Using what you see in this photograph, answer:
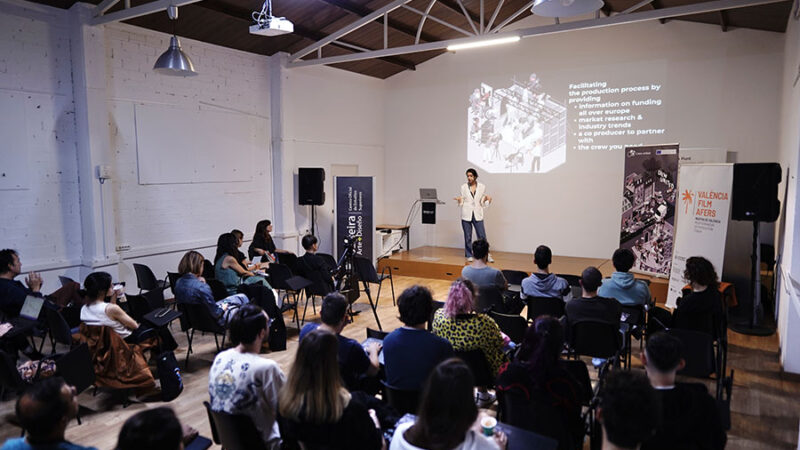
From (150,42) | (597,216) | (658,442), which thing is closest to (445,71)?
(597,216)

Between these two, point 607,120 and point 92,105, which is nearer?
point 92,105

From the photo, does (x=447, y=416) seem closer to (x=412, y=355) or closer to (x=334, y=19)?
(x=412, y=355)

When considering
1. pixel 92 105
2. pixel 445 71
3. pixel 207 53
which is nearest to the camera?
pixel 92 105

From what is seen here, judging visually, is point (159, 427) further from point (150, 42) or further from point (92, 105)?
point (150, 42)

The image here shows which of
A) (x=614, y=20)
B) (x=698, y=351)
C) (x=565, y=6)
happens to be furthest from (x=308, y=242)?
(x=614, y=20)

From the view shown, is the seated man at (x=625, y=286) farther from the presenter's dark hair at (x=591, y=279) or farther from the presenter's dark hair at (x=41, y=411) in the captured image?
the presenter's dark hair at (x=41, y=411)

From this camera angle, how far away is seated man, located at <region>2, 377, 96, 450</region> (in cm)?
180

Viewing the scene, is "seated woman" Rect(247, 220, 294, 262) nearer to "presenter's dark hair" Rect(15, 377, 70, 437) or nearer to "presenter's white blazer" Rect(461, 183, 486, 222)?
"presenter's white blazer" Rect(461, 183, 486, 222)

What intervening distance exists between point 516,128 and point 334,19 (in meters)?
3.71

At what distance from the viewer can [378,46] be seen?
9.12 metres

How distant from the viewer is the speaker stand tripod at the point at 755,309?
5504 mm

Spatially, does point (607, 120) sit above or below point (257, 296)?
above

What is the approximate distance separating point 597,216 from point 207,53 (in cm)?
662

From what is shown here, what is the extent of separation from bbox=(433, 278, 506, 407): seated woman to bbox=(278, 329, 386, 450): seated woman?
1.12m
